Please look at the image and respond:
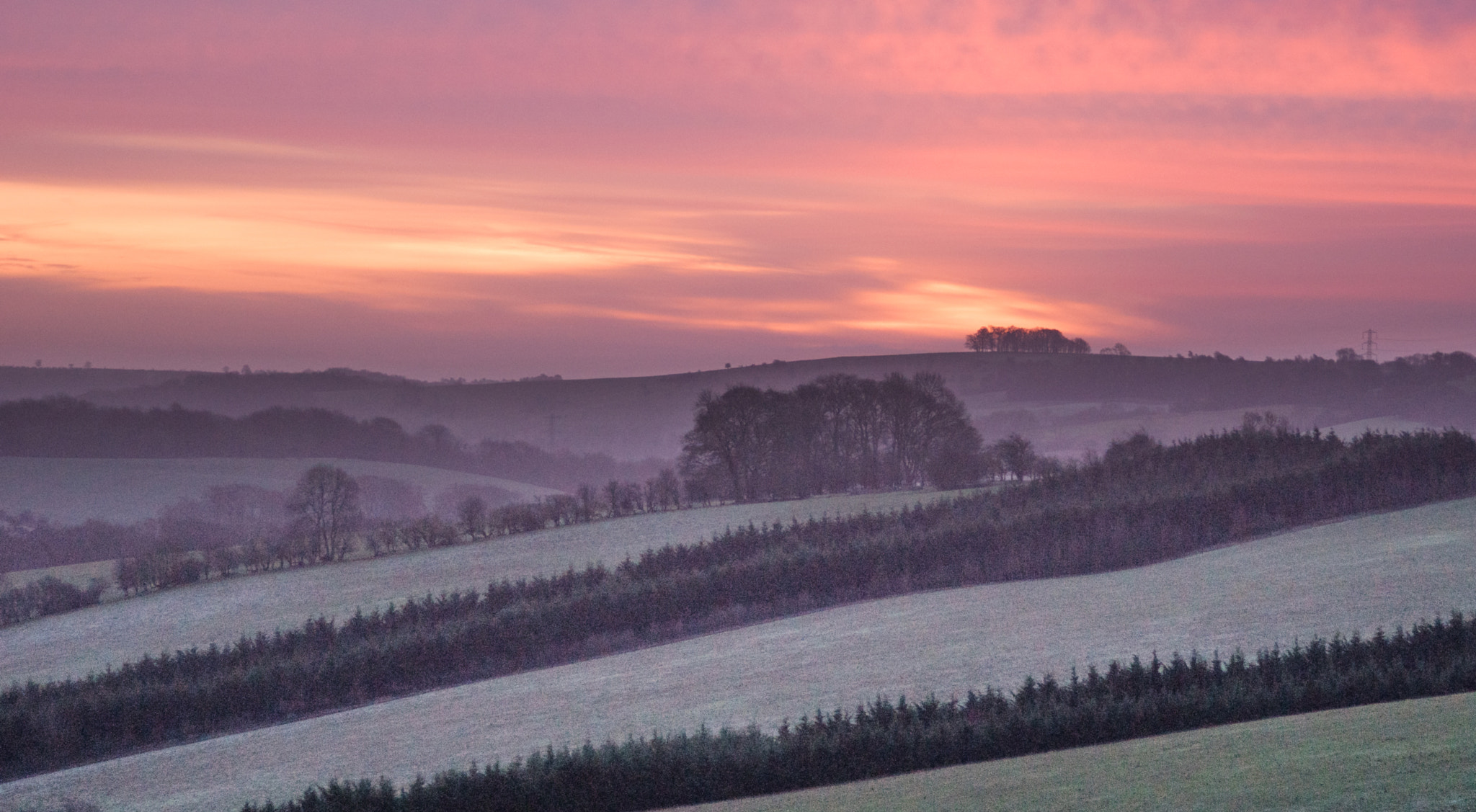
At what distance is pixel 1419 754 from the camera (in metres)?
13.3

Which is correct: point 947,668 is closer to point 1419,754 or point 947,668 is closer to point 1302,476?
point 1419,754

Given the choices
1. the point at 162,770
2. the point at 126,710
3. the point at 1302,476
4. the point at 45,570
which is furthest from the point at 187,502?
the point at 1302,476

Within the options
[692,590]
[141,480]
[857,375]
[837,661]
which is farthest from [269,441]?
[837,661]

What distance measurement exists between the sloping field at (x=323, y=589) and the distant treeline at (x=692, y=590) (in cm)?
384

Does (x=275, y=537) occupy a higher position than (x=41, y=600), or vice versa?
(x=275, y=537)

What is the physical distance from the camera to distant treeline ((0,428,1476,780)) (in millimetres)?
36656

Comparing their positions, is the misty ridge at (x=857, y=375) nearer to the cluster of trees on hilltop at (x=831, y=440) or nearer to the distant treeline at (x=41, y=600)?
the cluster of trees on hilltop at (x=831, y=440)

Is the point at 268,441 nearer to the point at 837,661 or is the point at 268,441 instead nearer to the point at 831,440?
the point at 831,440

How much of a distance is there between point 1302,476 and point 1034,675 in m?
27.0

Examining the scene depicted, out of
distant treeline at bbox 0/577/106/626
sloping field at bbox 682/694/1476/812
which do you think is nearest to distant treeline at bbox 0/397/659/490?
distant treeline at bbox 0/577/106/626

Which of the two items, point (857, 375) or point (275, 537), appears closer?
point (275, 537)

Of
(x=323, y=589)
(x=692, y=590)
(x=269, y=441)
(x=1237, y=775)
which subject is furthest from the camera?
(x=269, y=441)

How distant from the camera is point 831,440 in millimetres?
87625

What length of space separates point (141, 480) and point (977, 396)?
3377 inches
